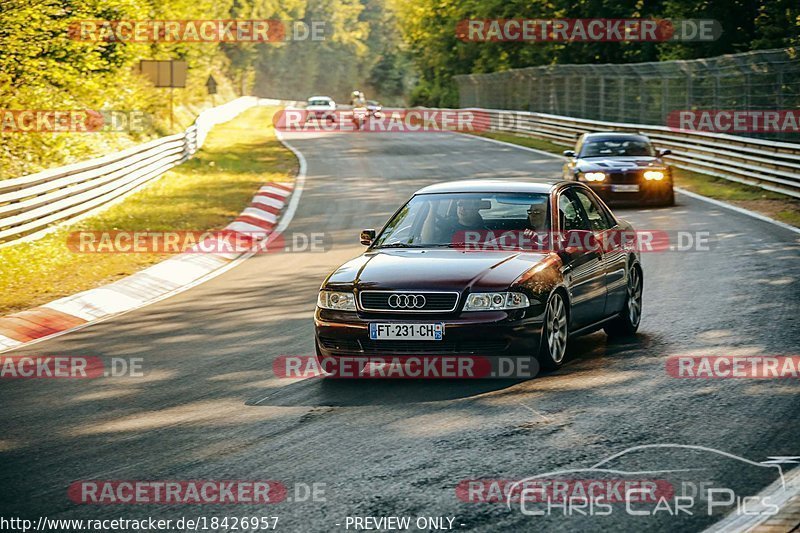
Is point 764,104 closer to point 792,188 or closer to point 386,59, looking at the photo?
point 792,188

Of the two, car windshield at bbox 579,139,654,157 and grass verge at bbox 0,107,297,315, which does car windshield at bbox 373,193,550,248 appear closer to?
grass verge at bbox 0,107,297,315

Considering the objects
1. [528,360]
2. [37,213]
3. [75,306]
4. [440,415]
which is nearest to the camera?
[440,415]

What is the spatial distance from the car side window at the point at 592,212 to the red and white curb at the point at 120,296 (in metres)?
5.62

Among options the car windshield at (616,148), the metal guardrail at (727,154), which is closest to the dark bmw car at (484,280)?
the car windshield at (616,148)

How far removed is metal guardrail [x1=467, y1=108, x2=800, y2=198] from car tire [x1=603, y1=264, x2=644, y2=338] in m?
13.8

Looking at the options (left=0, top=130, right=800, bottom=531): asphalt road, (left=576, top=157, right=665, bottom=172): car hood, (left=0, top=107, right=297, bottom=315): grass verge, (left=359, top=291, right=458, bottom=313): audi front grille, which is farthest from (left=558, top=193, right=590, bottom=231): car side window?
(left=576, top=157, right=665, bottom=172): car hood

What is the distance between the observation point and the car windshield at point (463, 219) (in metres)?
9.67

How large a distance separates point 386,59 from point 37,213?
115m

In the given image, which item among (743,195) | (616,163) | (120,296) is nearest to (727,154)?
(743,195)

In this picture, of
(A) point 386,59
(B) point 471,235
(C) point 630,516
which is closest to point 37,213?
(B) point 471,235

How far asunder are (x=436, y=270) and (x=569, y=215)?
1.82 meters

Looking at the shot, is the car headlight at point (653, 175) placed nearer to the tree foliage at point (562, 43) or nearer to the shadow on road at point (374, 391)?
the tree foliage at point (562, 43)

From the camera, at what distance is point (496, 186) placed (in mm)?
10125

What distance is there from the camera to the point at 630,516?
17.9 ft
